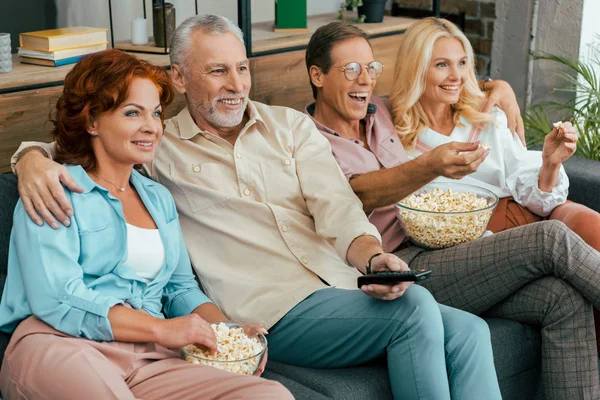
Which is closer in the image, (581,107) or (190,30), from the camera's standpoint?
(190,30)

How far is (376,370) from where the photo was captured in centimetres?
209

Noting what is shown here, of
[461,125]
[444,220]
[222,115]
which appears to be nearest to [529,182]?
[461,125]

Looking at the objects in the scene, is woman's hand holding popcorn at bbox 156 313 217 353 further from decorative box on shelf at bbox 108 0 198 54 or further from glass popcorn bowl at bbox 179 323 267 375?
decorative box on shelf at bbox 108 0 198 54

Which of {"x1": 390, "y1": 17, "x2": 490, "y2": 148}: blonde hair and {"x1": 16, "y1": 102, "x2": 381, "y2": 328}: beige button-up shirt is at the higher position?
{"x1": 390, "y1": 17, "x2": 490, "y2": 148}: blonde hair

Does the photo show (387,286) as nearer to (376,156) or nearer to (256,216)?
(256,216)

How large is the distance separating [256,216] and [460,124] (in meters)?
0.87

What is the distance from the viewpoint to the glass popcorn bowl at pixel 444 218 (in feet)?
7.83

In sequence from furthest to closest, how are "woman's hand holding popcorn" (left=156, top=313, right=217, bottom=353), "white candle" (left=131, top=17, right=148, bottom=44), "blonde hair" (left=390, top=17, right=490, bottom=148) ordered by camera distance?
1. "white candle" (left=131, top=17, right=148, bottom=44)
2. "blonde hair" (left=390, top=17, right=490, bottom=148)
3. "woman's hand holding popcorn" (left=156, top=313, right=217, bottom=353)

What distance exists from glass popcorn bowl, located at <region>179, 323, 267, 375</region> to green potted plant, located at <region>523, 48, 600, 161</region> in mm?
1938

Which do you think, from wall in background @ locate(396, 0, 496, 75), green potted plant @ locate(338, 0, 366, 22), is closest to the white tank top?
green potted plant @ locate(338, 0, 366, 22)

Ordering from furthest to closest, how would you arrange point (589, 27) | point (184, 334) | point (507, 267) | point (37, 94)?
point (589, 27) → point (37, 94) → point (507, 267) → point (184, 334)

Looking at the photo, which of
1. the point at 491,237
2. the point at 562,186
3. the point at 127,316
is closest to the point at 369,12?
the point at 562,186

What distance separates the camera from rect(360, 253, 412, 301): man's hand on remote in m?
2.00

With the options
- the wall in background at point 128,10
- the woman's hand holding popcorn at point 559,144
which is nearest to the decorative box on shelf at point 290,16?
the wall in background at point 128,10
